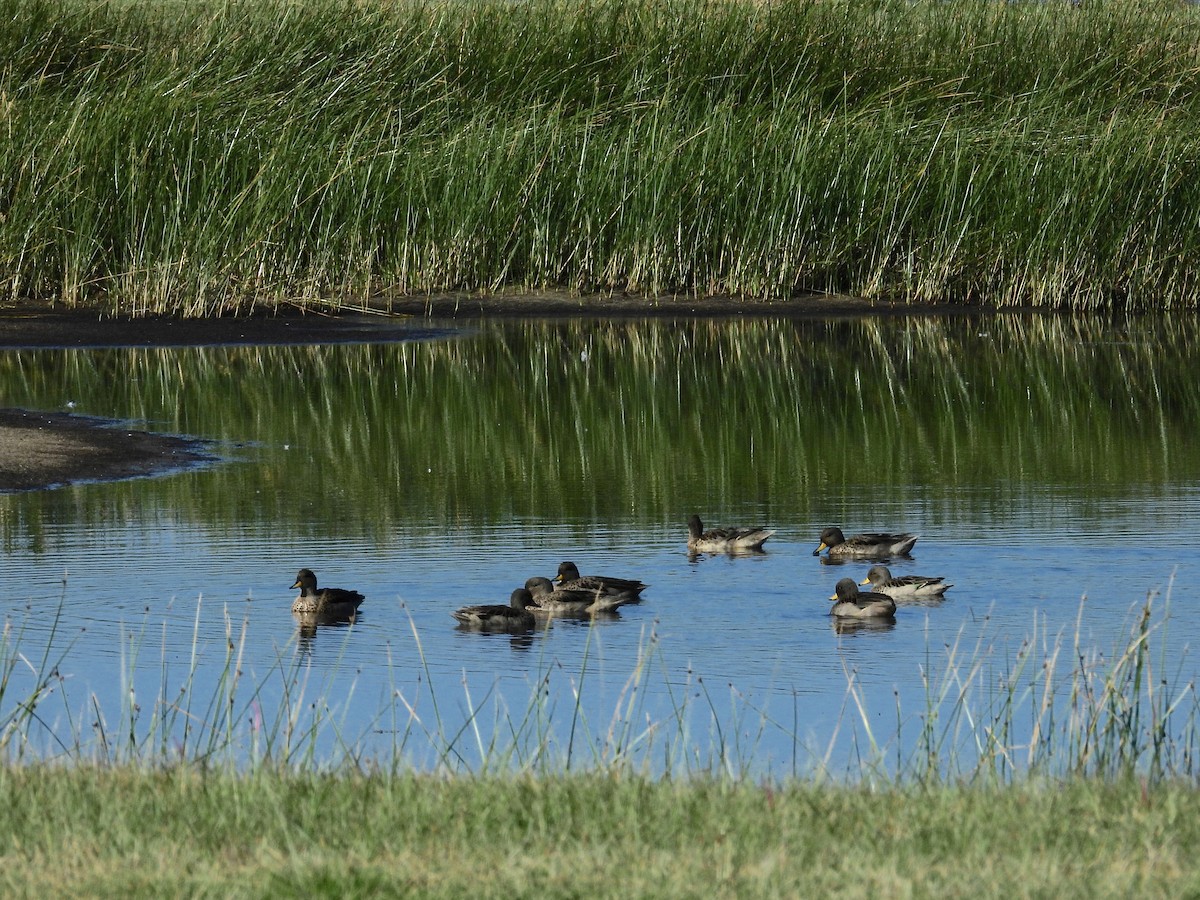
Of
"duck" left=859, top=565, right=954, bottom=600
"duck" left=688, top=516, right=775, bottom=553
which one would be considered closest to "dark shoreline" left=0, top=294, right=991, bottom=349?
"duck" left=688, top=516, right=775, bottom=553

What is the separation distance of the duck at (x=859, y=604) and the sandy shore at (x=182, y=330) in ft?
22.6

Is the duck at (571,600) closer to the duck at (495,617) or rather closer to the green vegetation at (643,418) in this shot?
the duck at (495,617)

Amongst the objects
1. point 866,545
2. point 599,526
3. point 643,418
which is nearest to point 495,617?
point 866,545

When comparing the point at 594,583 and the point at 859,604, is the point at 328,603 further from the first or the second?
the point at 859,604

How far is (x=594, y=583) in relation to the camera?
10906mm

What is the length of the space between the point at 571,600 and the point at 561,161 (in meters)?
17.6

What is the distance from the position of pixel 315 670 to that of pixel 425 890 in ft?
16.1

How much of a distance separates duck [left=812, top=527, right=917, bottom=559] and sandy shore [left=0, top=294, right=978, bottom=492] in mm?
5935

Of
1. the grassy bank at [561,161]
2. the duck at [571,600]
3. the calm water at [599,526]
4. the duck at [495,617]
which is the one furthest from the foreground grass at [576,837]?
the grassy bank at [561,161]

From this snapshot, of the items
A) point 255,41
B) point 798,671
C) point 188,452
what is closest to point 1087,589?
point 798,671

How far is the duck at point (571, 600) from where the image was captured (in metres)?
10.8

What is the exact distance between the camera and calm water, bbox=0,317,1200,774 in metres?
8.67

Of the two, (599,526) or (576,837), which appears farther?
(599,526)

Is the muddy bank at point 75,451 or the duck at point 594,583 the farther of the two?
the muddy bank at point 75,451
